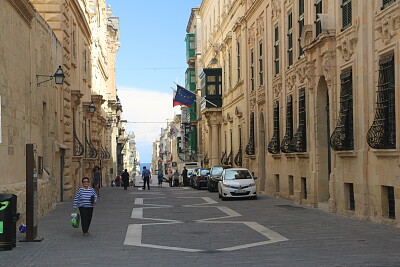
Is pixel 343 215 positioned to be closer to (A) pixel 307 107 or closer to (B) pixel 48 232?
(A) pixel 307 107

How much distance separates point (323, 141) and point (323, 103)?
140cm

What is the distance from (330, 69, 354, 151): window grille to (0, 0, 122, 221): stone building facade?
→ 951 centimetres

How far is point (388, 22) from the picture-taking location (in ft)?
55.0

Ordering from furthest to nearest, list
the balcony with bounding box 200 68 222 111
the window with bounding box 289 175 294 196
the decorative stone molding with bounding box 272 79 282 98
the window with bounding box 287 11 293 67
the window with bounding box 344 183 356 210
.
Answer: the balcony with bounding box 200 68 222 111 → the decorative stone molding with bounding box 272 79 282 98 → the window with bounding box 289 175 294 196 → the window with bounding box 287 11 293 67 → the window with bounding box 344 183 356 210

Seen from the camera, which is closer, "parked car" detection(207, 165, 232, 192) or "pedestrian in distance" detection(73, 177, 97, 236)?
"pedestrian in distance" detection(73, 177, 97, 236)

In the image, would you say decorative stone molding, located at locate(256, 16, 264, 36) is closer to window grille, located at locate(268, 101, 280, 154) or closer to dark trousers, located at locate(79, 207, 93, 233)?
window grille, located at locate(268, 101, 280, 154)

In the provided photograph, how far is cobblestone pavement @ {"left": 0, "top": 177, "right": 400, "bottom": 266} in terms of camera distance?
1145cm

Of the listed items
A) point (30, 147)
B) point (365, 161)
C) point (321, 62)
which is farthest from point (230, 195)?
point (30, 147)

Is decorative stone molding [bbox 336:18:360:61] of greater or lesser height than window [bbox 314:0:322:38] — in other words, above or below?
below

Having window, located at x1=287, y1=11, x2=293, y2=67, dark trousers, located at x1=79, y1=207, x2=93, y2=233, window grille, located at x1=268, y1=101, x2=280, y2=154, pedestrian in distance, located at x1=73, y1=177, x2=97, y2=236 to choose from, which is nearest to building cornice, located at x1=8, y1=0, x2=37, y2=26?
pedestrian in distance, located at x1=73, y1=177, x2=97, y2=236

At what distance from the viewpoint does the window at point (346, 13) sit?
2009 cm

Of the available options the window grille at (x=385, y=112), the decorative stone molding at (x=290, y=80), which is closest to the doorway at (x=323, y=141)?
the decorative stone molding at (x=290, y=80)

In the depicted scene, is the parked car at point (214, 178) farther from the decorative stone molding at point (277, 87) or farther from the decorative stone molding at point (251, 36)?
the decorative stone molding at point (277, 87)

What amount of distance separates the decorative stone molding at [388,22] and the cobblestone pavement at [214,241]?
4.88 meters
